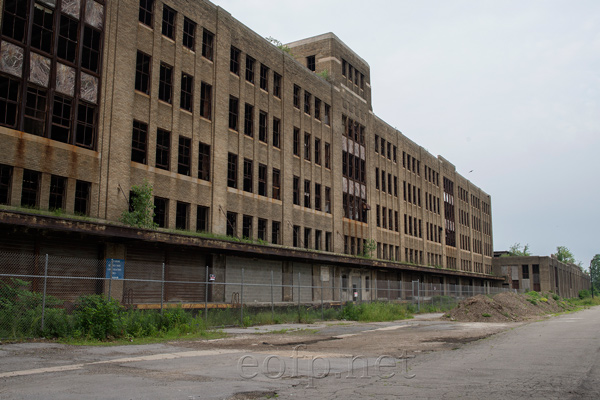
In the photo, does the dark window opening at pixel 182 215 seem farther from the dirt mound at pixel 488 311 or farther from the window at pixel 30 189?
the dirt mound at pixel 488 311

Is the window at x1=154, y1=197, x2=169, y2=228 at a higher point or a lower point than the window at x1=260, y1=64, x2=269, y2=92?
lower

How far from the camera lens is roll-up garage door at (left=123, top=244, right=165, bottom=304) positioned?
80.4 ft

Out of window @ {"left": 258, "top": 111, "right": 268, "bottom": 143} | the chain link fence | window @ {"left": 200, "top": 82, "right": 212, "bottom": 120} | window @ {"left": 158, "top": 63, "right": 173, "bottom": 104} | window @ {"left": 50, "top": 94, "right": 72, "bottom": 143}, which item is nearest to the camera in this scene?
the chain link fence

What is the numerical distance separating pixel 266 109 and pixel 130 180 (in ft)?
42.1

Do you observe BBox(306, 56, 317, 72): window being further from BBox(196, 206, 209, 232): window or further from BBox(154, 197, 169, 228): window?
BBox(154, 197, 169, 228): window

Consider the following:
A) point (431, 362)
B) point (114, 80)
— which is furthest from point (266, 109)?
point (431, 362)

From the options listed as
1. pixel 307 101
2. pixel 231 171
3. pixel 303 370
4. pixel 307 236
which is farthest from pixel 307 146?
pixel 303 370

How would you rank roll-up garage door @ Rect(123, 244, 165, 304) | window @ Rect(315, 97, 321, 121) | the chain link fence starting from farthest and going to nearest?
window @ Rect(315, 97, 321, 121)
roll-up garage door @ Rect(123, 244, 165, 304)
the chain link fence

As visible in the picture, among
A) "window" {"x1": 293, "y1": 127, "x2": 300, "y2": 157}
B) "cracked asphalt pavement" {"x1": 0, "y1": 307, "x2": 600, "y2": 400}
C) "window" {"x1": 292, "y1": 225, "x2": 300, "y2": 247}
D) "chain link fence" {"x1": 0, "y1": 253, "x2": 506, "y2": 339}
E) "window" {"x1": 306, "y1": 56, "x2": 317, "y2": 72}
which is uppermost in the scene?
"window" {"x1": 306, "y1": 56, "x2": 317, "y2": 72}

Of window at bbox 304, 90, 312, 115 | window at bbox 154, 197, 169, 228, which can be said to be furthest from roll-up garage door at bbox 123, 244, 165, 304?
window at bbox 304, 90, 312, 115

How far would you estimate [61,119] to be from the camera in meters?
22.9

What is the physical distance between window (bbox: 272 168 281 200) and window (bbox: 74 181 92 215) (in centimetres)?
1433

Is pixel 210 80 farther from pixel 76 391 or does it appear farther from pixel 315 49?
pixel 76 391

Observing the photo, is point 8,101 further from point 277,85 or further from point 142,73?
point 277,85
